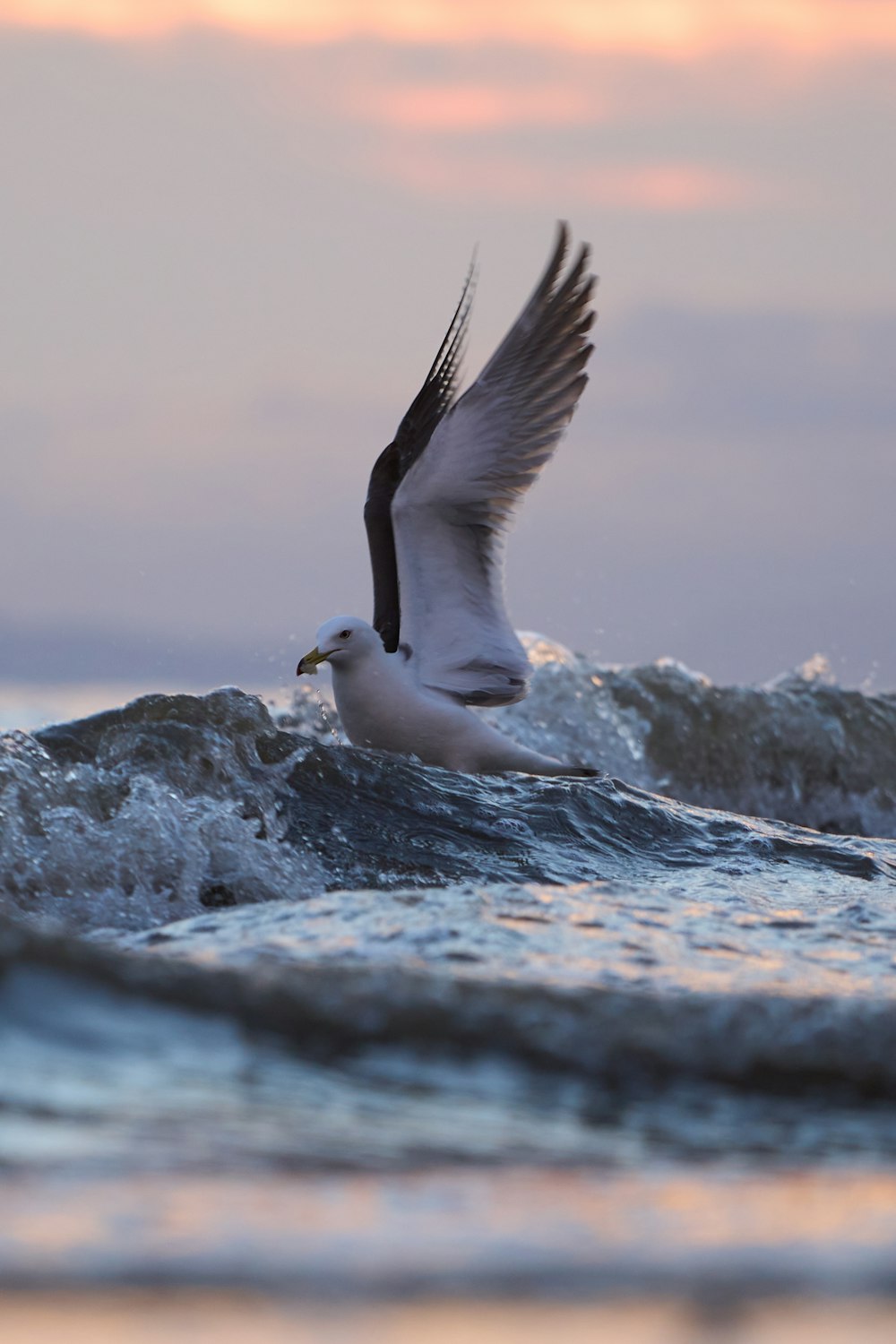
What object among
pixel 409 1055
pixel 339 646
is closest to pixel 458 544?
pixel 339 646

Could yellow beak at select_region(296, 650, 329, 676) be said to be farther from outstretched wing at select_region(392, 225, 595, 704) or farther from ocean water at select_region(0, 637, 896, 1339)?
ocean water at select_region(0, 637, 896, 1339)

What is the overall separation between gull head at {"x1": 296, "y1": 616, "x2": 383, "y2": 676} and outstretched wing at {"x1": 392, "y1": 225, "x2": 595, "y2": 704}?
1.22 feet

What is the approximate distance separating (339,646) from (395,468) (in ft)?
3.14

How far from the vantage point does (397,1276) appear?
2.17 metres

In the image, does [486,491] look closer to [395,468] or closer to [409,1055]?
[395,468]

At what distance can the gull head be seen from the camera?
8156mm

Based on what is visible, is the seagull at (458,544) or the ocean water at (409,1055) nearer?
the ocean water at (409,1055)

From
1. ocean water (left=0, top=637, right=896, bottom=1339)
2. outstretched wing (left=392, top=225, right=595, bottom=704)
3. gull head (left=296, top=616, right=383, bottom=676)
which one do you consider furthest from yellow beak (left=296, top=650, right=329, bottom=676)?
ocean water (left=0, top=637, right=896, bottom=1339)

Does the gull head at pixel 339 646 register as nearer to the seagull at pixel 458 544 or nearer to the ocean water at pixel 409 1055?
the seagull at pixel 458 544

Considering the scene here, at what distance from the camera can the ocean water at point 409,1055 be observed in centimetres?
226

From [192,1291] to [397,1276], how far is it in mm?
250

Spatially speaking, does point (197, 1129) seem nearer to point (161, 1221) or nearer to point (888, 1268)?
point (161, 1221)

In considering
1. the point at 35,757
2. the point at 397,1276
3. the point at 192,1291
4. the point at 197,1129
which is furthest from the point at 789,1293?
the point at 35,757

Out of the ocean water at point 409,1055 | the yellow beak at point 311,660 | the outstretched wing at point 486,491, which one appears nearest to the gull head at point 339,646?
the yellow beak at point 311,660
